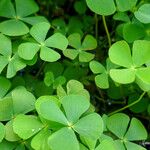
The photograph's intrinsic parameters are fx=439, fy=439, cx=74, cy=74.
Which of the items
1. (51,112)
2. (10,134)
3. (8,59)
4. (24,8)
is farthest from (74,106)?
(24,8)

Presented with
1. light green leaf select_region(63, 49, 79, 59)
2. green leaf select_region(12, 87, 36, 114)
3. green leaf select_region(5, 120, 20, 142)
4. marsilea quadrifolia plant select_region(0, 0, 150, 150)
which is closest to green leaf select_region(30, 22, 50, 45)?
marsilea quadrifolia plant select_region(0, 0, 150, 150)

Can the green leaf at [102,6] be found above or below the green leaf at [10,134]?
above

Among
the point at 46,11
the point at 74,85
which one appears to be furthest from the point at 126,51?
the point at 46,11

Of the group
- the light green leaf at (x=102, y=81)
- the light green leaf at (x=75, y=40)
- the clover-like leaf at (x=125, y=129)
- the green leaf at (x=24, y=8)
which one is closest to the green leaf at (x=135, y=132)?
the clover-like leaf at (x=125, y=129)

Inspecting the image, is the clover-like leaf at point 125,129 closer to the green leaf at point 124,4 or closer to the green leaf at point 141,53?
the green leaf at point 141,53

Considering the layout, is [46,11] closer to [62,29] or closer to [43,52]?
[62,29]

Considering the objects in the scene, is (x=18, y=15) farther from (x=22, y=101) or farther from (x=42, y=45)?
(x=22, y=101)
